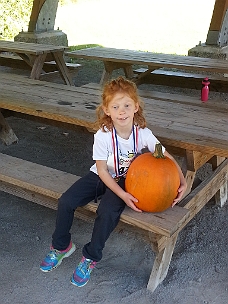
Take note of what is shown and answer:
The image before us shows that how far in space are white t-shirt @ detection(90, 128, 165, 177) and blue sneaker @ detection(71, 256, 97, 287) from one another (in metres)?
0.54

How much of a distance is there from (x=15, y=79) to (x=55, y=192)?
2.04m

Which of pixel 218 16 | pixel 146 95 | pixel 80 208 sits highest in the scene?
pixel 218 16

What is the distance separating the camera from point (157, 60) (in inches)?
228

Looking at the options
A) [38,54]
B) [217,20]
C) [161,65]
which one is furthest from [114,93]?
[217,20]

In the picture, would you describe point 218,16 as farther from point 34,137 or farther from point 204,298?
point 204,298

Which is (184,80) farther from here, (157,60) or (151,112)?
(151,112)

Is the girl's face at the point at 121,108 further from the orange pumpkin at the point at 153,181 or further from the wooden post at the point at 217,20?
the wooden post at the point at 217,20

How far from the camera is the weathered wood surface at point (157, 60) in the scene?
5367mm

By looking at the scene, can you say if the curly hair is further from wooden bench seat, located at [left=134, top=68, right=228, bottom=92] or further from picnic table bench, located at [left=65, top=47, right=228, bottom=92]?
wooden bench seat, located at [left=134, top=68, right=228, bottom=92]

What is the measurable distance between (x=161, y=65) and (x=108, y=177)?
126 inches

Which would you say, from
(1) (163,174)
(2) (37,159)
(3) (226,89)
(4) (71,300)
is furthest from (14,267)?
(3) (226,89)

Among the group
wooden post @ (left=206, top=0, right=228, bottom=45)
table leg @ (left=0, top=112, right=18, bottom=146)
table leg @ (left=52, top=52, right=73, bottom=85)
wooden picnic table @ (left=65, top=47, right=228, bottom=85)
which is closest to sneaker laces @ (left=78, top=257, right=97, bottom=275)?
table leg @ (left=0, top=112, right=18, bottom=146)

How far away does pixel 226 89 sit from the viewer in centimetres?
552

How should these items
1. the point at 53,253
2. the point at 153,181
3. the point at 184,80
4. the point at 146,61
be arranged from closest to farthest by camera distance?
the point at 153,181 < the point at 53,253 < the point at 146,61 < the point at 184,80
